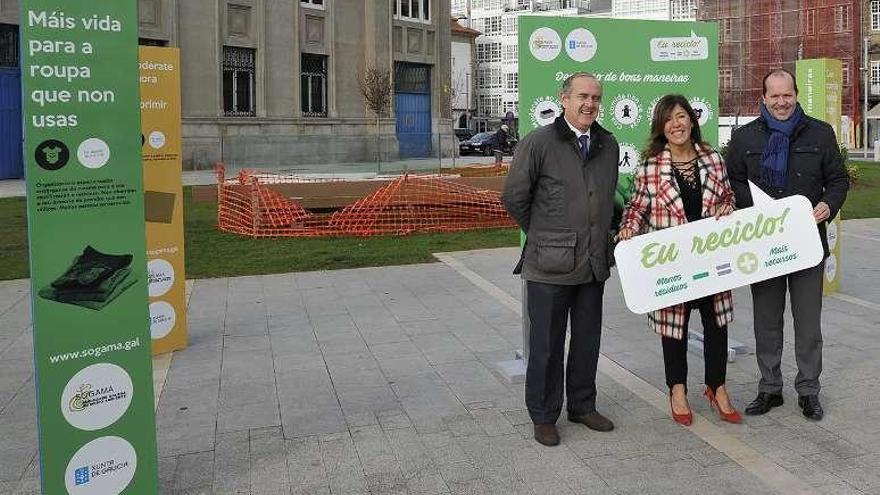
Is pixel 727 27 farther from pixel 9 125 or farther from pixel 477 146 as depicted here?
pixel 9 125

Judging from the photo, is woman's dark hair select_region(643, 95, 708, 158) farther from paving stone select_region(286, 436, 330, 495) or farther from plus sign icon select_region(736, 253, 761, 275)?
paving stone select_region(286, 436, 330, 495)

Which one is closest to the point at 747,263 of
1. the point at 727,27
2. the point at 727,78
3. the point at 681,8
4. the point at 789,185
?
the point at 789,185

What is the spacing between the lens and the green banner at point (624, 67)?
5.78m

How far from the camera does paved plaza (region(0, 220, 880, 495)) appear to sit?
14.1ft

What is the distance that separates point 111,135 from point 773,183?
3510 mm

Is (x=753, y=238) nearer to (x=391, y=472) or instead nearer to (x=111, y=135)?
(x=391, y=472)

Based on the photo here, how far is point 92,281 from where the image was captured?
3537 millimetres

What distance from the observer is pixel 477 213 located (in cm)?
1584

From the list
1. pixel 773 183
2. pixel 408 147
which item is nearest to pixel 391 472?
pixel 773 183

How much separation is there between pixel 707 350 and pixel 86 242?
3402 millimetres

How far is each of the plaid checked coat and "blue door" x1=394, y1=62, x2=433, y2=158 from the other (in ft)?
112

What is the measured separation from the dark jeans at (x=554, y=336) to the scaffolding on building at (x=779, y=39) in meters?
60.4

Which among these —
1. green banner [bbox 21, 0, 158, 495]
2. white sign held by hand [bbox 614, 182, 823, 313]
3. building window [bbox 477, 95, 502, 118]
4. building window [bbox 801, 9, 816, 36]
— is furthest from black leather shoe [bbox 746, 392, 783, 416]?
building window [bbox 477, 95, 502, 118]

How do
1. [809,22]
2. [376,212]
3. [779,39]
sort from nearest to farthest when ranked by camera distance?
[376,212] < [809,22] < [779,39]
